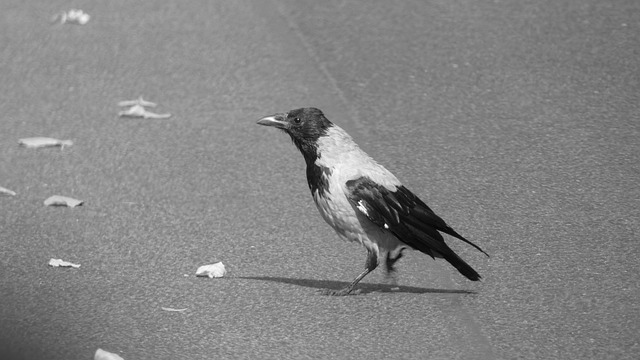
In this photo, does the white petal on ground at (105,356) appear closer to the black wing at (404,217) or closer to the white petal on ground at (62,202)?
the black wing at (404,217)

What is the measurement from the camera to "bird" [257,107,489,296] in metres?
5.70

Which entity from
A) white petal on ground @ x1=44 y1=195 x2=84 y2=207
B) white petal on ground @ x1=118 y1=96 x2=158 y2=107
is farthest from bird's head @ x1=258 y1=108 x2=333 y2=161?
white petal on ground @ x1=118 y1=96 x2=158 y2=107

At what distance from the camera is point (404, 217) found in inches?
227

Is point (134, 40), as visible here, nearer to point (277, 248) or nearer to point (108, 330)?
point (277, 248)

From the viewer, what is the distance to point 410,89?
352 inches

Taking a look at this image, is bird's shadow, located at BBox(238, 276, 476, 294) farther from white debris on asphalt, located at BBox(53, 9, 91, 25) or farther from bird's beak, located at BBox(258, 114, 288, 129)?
white debris on asphalt, located at BBox(53, 9, 91, 25)

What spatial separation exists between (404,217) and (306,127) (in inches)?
26.8

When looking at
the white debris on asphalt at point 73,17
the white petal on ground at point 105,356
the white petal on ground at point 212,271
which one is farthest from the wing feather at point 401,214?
the white debris on asphalt at point 73,17

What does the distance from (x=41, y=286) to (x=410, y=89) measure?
12.6ft

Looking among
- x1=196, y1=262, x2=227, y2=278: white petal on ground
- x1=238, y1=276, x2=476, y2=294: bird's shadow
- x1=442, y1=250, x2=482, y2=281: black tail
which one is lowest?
x1=196, y1=262, x2=227, y2=278: white petal on ground

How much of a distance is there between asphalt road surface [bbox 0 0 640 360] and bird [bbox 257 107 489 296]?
0.24 metres

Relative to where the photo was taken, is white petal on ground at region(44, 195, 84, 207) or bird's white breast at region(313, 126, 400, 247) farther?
white petal on ground at region(44, 195, 84, 207)

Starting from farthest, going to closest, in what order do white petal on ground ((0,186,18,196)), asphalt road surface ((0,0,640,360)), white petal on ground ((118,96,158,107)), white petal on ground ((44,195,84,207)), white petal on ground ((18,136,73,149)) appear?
white petal on ground ((118,96,158,107)) < white petal on ground ((18,136,73,149)) < white petal on ground ((0,186,18,196)) < white petal on ground ((44,195,84,207)) < asphalt road surface ((0,0,640,360))

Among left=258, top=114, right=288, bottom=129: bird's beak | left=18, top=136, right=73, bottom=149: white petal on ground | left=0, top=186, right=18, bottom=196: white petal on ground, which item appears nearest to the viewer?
left=258, top=114, right=288, bottom=129: bird's beak
